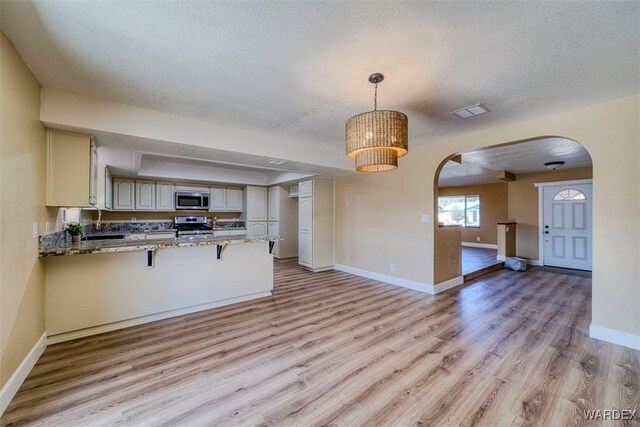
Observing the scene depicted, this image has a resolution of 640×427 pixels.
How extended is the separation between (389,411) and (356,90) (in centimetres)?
256

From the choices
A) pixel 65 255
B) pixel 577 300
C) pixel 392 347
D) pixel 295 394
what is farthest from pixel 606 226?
pixel 65 255

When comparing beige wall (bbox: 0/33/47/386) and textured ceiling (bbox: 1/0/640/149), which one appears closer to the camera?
textured ceiling (bbox: 1/0/640/149)

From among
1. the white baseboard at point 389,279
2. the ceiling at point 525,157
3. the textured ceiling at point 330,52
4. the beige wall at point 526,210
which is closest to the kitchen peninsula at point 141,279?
the textured ceiling at point 330,52

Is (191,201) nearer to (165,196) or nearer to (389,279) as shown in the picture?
(165,196)

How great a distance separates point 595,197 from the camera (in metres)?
2.78

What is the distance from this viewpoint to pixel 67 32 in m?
1.67

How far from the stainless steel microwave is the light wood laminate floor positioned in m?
3.66

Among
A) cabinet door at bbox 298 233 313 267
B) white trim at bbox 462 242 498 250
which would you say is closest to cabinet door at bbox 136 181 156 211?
cabinet door at bbox 298 233 313 267

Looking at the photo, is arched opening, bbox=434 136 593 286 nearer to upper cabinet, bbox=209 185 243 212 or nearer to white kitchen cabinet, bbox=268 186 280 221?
white kitchen cabinet, bbox=268 186 280 221

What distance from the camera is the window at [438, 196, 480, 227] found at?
950cm

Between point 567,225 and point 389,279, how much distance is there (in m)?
4.68

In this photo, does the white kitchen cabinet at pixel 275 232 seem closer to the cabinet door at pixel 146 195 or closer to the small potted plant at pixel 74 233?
the cabinet door at pixel 146 195

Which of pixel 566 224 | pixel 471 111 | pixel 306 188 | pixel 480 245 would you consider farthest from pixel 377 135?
pixel 480 245

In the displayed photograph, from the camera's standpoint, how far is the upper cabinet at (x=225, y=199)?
22.5ft
